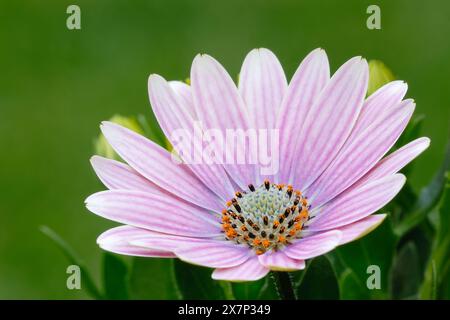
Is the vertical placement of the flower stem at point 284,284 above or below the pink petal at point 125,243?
below

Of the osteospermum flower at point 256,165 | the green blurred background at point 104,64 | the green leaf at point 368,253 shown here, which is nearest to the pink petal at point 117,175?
the osteospermum flower at point 256,165

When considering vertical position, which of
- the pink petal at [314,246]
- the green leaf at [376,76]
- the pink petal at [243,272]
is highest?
the green leaf at [376,76]

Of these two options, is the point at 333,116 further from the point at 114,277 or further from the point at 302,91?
the point at 114,277

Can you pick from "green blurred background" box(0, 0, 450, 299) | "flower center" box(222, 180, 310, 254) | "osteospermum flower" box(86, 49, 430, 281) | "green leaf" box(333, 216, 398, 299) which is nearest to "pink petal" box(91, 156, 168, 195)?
"osteospermum flower" box(86, 49, 430, 281)

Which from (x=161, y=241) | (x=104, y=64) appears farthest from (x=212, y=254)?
(x=104, y=64)

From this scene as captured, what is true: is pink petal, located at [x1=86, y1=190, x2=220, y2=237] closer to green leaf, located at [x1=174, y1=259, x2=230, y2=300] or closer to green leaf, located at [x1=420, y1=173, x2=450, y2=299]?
green leaf, located at [x1=174, y1=259, x2=230, y2=300]

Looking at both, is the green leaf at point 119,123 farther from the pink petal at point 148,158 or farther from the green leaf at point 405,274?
the green leaf at point 405,274

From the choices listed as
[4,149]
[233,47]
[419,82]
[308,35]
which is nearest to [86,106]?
[4,149]
